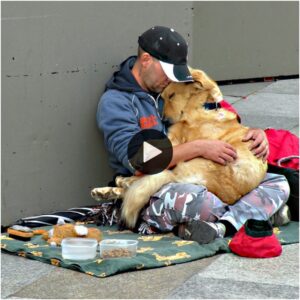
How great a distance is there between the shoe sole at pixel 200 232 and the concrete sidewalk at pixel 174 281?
16 cm

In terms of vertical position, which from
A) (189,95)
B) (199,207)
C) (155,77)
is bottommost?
(199,207)

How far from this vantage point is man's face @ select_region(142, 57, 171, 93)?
5.88m

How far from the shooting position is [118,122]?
5.80 meters

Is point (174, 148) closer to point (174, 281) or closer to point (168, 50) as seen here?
point (168, 50)

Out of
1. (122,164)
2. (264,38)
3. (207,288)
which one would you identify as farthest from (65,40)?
(264,38)

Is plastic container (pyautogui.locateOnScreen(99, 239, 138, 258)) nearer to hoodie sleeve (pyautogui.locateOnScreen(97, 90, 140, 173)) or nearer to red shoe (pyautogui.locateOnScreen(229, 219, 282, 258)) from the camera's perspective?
red shoe (pyautogui.locateOnScreen(229, 219, 282, 258))

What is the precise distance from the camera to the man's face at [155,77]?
5.88 metres

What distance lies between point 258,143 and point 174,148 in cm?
54

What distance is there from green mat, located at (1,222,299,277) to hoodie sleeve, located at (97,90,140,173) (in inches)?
19.9

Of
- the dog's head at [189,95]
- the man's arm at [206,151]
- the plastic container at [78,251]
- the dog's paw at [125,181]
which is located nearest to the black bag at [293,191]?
the man's arm at [206,151]

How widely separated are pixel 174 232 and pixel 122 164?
58cm

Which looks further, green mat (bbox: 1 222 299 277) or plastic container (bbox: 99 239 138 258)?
plastic container (bbox: 99 239 138 258)

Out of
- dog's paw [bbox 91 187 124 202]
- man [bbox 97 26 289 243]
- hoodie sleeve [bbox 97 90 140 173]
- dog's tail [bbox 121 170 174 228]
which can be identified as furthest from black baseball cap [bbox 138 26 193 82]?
dog's paw [bbox 91 187 124 202]

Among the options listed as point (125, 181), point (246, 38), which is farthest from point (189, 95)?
point (246, 38)
